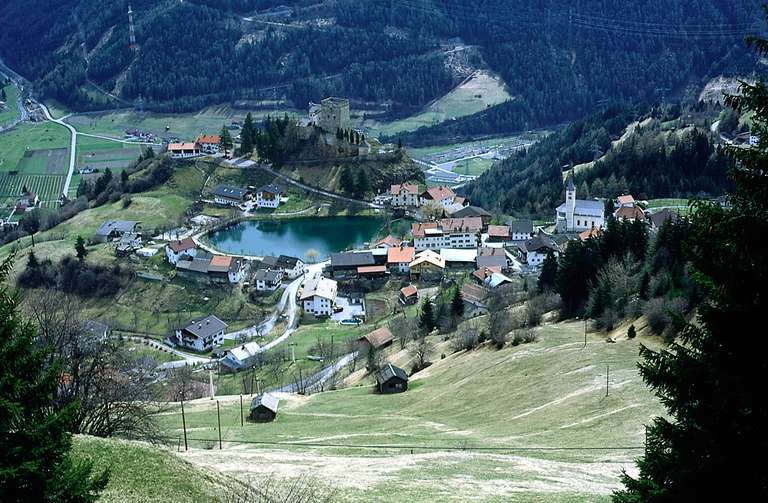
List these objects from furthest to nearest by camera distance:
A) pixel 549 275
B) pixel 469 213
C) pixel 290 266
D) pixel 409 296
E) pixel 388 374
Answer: pixel 469 213 → pixel 290 266 → pixel 409 296 → pixel 549 275 → pixel 388 374

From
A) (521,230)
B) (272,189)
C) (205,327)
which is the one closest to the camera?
(205,327)

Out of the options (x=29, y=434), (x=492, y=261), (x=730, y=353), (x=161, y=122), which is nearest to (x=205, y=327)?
(x=492, y=261)

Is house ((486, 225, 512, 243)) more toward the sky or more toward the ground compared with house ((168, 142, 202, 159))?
more toward the ground

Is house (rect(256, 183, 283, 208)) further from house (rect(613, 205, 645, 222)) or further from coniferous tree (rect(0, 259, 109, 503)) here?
coniferous tree (rect(0, 259, 109, 503))

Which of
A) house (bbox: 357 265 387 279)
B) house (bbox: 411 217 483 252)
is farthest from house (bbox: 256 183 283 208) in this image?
house (bbox: 357 265 387 279)

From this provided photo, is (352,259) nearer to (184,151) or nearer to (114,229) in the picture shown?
(114,229)

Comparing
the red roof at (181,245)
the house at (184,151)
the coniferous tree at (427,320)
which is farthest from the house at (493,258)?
the house at (184,151)

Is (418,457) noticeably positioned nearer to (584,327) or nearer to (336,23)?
(584,327)
